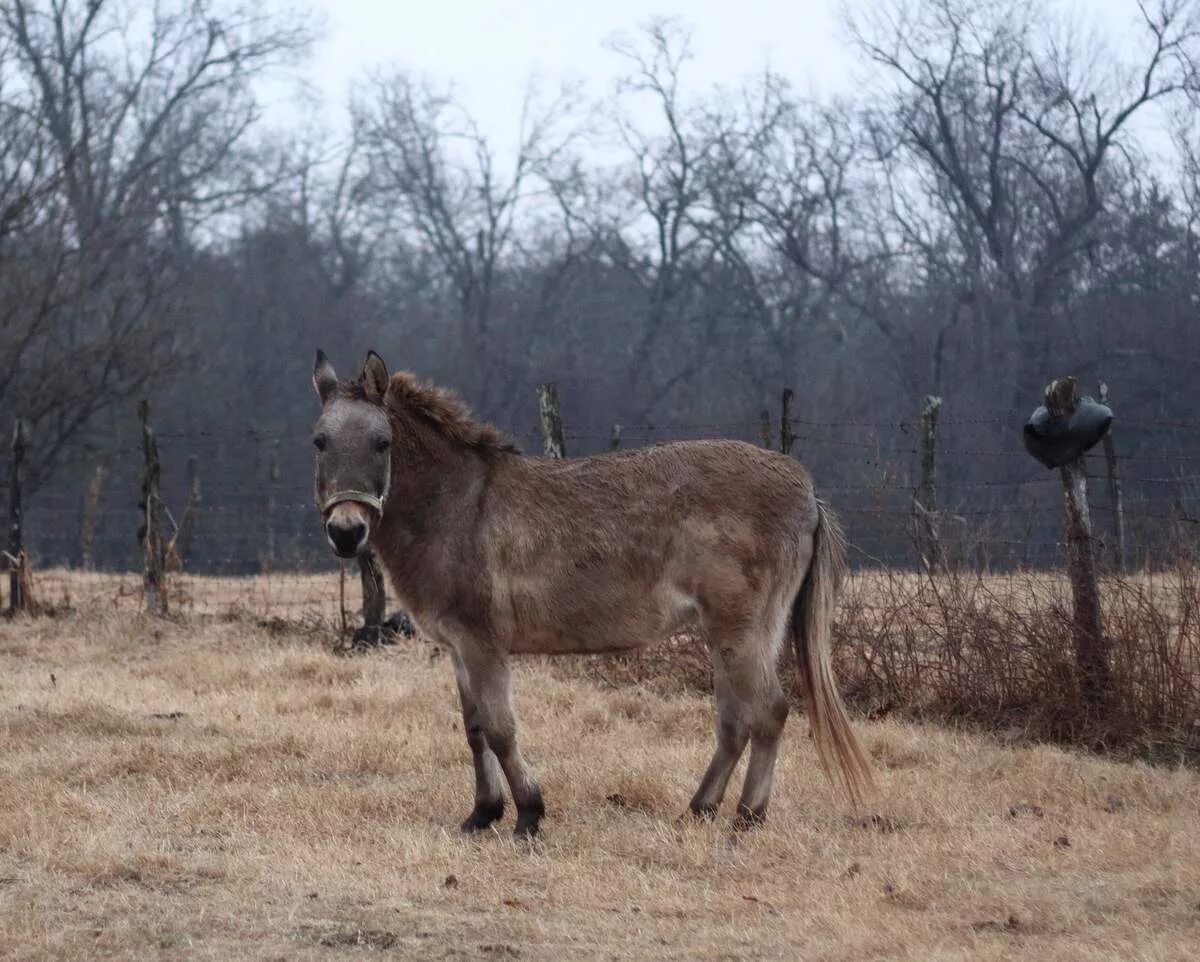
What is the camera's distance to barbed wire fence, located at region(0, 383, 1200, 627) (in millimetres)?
10414

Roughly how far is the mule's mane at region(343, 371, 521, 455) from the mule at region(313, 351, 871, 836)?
9cm

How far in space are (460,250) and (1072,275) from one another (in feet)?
60.8

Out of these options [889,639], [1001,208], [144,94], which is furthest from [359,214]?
[889,639]

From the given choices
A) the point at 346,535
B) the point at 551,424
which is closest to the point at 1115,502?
the point at 551,424

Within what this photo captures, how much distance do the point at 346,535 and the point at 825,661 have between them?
2.45 meters

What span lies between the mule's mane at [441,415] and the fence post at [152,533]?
26.2ft

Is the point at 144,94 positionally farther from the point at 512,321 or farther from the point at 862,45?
the point at 862,45

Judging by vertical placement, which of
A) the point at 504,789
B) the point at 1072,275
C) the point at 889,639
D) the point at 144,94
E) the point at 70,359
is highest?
the point at 144,94

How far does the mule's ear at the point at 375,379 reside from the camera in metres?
7.14

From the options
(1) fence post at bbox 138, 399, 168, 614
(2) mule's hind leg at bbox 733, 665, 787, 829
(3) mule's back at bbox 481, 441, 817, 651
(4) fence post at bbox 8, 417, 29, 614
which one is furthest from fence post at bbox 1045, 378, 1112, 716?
(4) fence post at bbox 8, 417, 29, 614

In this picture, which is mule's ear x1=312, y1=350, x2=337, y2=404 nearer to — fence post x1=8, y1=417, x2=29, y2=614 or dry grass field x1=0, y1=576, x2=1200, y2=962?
dry grass field x1=0, y1=576, x2=1200, y2=962

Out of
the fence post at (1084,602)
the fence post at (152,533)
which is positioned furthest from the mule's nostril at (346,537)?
the fence post at (152,533)

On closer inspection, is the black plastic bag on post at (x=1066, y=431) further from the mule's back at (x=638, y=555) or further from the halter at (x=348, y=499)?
the halter at (x=348, y=499)

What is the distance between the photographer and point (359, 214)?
44.2 m
